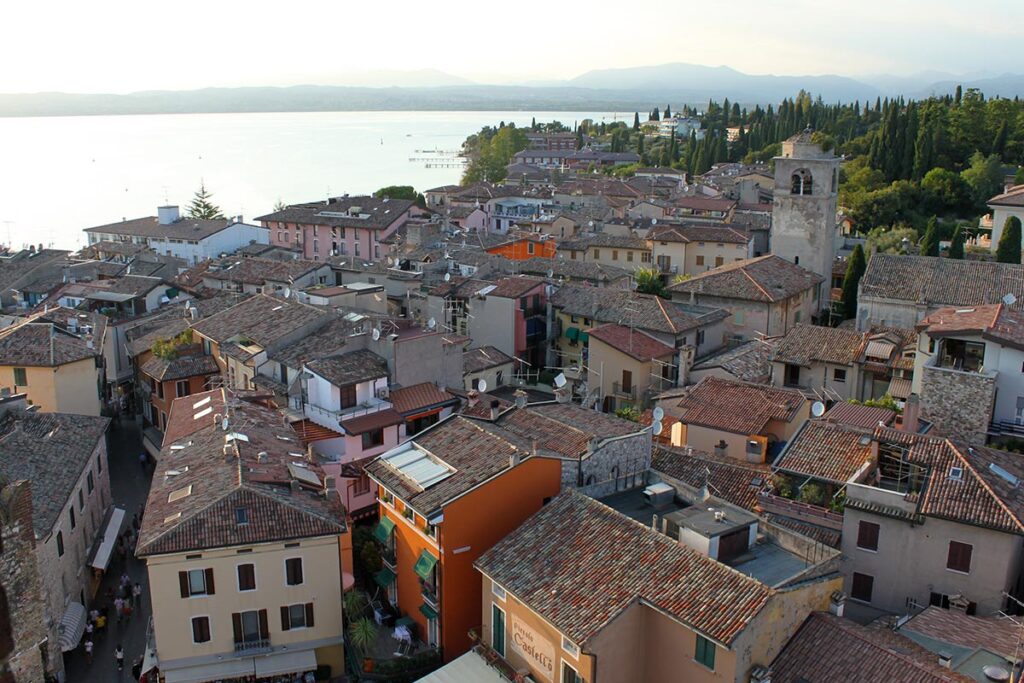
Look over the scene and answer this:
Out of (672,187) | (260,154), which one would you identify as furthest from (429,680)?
(260,154)

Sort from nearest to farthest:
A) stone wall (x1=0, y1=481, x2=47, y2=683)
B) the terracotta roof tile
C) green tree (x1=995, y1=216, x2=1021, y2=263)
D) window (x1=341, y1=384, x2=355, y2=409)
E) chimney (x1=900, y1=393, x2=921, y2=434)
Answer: the terracotta roof tile
stone wall (x1=0, y1=481, x2=47, y2=683)
chimney (x1=900, y1=393, x2=921, y2=434)
window (x1=341, y1=384, x2=355, y2=409)
green tree (x1=995, y1=216, x2=1021, y2=263)

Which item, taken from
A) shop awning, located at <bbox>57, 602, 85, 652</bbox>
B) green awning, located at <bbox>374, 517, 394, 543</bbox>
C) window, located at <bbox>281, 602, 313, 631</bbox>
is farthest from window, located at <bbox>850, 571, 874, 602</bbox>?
shop awning, located at <bbox>57, 602, 85, 652</bbox>

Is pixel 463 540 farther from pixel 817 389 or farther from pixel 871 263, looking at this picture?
pixel 871 263

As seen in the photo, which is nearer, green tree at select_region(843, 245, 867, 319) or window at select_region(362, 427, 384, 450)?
window at select_region(362, 427, 384, 450)

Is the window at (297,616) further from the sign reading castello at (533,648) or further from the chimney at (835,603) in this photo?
the chimney at (835,603)

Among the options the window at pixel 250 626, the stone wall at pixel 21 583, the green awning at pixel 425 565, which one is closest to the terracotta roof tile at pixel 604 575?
the green awning at pixel 425 565

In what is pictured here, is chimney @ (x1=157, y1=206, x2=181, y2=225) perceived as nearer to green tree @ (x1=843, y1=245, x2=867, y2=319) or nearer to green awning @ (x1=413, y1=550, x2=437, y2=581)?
green tree @ (x1=843, y1=245, x2=867, y2=319)
